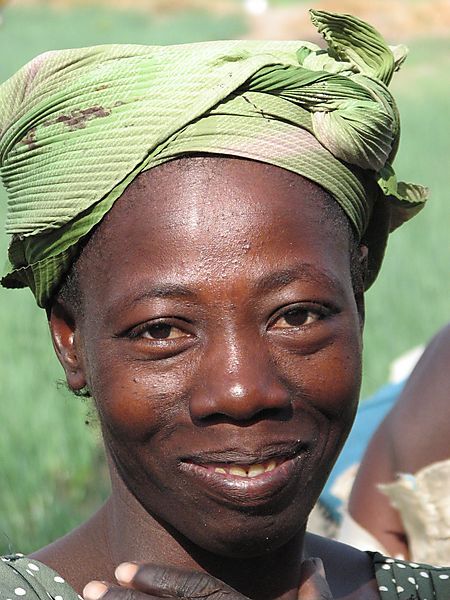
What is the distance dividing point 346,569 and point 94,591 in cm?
75

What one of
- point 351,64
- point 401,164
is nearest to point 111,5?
point 401,164

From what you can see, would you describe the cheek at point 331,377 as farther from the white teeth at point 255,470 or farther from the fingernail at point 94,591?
the fingernail at point 94,591

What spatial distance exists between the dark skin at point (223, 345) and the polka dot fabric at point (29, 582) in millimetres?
88

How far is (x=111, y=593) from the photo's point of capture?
7.00 ft

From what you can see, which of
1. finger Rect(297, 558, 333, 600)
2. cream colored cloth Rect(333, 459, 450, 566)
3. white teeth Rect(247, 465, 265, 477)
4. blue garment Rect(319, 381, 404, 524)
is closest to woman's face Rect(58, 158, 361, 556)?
white teeth Rect(247, 465, 265, 477)

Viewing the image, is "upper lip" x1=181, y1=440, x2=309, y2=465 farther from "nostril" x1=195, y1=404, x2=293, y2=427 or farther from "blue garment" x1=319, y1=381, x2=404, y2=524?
"blue garment" x1=319, y1=381, x2=404, y2=524

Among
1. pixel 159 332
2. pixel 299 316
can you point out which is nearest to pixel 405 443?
pixel 299 316

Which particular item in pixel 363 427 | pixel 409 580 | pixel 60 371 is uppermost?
pixel 409 580

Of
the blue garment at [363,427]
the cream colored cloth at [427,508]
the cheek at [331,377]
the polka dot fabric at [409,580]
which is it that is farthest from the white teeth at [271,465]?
the blue garment at [363,427]

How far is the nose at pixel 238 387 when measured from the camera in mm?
2094

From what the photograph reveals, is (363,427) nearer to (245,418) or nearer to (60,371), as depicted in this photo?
(60,371)

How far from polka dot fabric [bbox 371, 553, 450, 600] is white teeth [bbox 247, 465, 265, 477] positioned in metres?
0.63

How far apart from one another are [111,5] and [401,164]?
19539mm

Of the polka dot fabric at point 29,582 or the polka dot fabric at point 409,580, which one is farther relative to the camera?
the polka dot fabric at point 409,580
